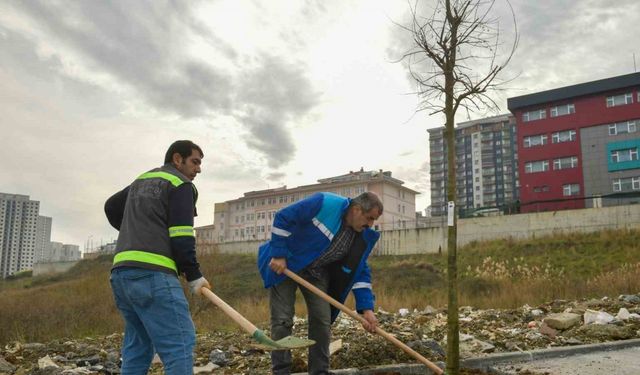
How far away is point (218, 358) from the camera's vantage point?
5824mm

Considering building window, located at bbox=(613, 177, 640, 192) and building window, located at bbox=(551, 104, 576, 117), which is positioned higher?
building window, located at bbox=(551, 104, 576, 117)

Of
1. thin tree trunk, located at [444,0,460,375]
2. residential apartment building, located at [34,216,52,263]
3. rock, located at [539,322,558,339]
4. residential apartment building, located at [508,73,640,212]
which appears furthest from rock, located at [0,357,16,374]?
residential apartment building, located at [34,216,52,263]

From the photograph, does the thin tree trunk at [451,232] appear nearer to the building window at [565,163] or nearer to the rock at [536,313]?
the rock at [536,313]

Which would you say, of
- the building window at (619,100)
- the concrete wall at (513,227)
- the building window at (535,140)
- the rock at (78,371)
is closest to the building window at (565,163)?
the building window at (535,140)

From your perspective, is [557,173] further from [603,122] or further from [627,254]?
[627,254]

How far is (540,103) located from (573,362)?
42493mm

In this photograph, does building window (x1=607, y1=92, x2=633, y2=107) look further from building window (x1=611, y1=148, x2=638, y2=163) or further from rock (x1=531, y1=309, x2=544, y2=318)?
rock (x1=531, y1=309, x2=544, y2=318)

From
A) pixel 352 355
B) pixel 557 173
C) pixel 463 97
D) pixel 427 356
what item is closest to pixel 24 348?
pixel 352 355

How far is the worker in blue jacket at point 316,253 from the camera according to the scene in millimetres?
4293

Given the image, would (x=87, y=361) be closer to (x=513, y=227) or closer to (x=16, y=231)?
(x=513, y=227)

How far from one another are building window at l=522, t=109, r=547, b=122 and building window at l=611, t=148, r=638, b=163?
6.15m

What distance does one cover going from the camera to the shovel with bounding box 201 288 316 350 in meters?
3.49

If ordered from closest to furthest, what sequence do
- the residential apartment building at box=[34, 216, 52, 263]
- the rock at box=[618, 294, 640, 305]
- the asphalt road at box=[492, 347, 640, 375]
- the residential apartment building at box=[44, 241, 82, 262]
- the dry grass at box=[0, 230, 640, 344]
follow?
the asphalt road at box=[492, 347, 640, 375], the rock at box=[618, 294, 640, 305], the dry grass at box=[0, 230, 640, 344], the residential apartment building at box=[34, 216, 52, 263], the residential apartment building at box=[44, 241, 82, 262]

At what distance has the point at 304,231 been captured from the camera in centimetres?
442
